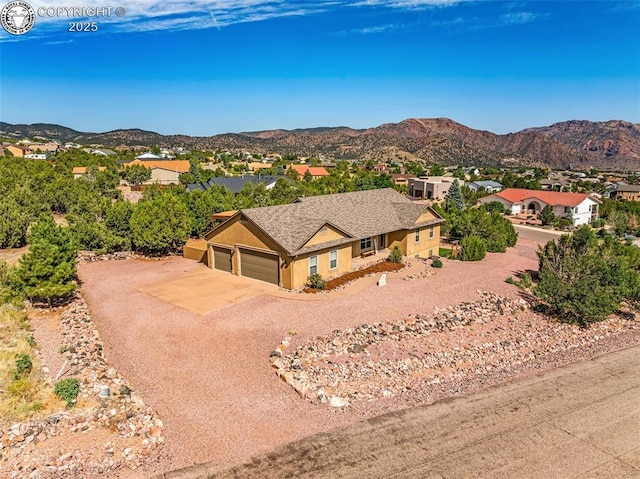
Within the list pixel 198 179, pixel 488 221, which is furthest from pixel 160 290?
pixel 198 179

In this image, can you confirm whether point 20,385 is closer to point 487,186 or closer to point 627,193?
point 487,186

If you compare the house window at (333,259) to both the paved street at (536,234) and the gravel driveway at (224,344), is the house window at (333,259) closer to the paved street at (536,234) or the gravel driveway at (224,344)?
the gravel driveway at (224,344)

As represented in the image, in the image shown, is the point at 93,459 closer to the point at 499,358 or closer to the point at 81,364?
the point at 81,364

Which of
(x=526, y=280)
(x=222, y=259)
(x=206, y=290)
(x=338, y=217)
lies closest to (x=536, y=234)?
(x=526, y=280)

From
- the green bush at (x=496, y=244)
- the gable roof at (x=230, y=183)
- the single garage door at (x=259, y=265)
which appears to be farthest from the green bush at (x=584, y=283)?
the gable roof at (x=230, y=183)

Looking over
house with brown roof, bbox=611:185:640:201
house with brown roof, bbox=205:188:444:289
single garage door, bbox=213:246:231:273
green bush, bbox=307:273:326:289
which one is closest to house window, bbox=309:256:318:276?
house with brown roof, bbox=205:188:444:289
